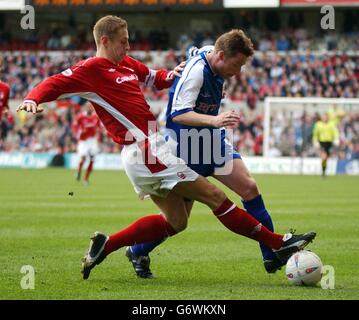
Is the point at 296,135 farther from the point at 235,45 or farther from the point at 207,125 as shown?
the point at 207,125

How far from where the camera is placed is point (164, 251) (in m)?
10.3

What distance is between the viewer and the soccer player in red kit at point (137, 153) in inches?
302

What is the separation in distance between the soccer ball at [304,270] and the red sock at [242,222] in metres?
0.30

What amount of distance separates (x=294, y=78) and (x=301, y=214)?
2251 cm

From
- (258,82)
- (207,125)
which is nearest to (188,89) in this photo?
(207,125)

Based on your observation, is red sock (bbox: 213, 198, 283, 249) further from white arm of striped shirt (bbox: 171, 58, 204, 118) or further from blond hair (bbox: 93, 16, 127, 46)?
blond hair (bbox: 93, 16, 127, 46)

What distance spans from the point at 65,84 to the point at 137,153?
86cm

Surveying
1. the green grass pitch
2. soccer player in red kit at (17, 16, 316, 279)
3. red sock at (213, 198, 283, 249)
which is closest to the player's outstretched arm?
soccer player in red kit at (17, 16, 316, 279)

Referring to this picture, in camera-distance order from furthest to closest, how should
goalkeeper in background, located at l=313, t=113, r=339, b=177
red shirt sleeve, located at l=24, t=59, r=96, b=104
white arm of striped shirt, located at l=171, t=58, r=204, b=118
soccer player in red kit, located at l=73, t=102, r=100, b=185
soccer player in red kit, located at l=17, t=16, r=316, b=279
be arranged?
goalkeeper in background, located at l=313, t=113, r=339, b=177, soccer player in red kit, located at l=73, t=102, r=100, b=185, white arm of striped shirt, located at l=171, t=58, r=204, b=118, soccer player in red kit, located at l=17, t=16, r=316, b=279, red shirt sleeve, located at l=24, t=59, r=96, b=104

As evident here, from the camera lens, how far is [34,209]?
15.6 m

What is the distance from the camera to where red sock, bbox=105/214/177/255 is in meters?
8.05

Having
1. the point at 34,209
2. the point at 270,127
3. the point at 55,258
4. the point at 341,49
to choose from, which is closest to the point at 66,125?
the point at 270,127

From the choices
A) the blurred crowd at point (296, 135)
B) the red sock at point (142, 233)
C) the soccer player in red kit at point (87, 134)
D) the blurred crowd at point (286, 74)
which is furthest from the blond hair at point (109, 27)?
the blurred crowd at point (286, 74)
